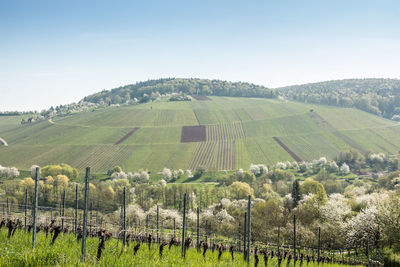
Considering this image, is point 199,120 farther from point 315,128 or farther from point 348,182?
point 348,182

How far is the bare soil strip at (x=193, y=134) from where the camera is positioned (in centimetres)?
15025

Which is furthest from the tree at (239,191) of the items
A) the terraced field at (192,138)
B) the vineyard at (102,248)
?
the vineyard at (102,248)

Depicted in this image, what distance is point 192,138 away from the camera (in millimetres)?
151250

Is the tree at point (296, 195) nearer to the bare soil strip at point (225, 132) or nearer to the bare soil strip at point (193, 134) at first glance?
the bare soil strip at point (225, 132)

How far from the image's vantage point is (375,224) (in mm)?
41438

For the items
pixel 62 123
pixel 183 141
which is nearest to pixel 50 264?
pixel 183 141

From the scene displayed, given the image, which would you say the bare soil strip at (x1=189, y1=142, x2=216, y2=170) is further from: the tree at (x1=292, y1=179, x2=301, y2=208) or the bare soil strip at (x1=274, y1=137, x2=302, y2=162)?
the tree at (x1=292, y1=179, x2=301, y2=208)

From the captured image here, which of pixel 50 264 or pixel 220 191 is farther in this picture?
pixel 220 191

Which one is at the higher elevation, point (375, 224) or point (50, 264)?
point (50, 264)

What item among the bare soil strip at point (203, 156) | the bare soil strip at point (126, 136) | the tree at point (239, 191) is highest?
the bare soil strip at point (126, 136)

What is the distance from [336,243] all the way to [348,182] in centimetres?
7621

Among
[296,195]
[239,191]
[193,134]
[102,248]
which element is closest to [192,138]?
[193,134]

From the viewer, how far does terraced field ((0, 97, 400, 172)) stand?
132000mm

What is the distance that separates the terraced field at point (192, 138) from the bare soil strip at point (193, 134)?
47 cm
